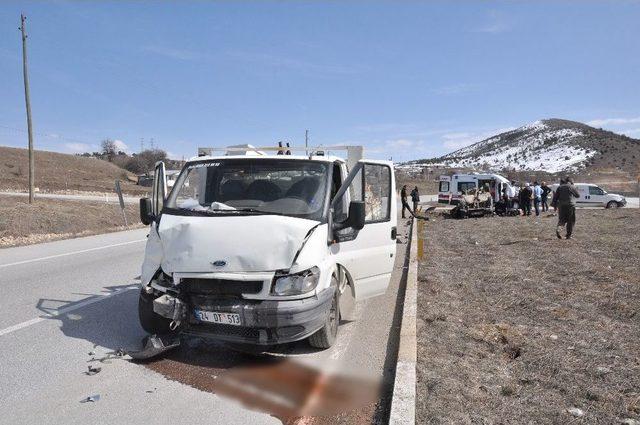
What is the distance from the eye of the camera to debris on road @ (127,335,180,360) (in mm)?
4859

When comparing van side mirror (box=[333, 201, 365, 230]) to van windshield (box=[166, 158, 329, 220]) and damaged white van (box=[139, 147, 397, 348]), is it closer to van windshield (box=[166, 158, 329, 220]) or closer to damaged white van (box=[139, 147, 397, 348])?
damaged white van (box=[139, 147, 397, 348])

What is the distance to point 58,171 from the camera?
76562 mm

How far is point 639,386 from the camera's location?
14.1ft

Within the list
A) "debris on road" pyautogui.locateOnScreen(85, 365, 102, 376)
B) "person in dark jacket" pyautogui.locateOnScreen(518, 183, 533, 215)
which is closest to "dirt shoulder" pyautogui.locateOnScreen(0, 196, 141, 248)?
"debris on road" pyautogui.locateOnScreen(85, 365, 102, 376)

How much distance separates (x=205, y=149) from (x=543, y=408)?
500 cm

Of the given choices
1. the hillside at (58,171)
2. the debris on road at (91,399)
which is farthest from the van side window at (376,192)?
the hillside at (58,171)

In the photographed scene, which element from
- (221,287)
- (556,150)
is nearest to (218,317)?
(221,287)

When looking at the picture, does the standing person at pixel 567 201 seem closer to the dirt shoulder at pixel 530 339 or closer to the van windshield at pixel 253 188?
the dirt shoulder at pixel 530 339

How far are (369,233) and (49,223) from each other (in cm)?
1820

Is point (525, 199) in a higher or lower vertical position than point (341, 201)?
lower

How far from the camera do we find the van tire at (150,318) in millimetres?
5262

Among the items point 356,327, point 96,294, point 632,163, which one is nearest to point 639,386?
point 356,327

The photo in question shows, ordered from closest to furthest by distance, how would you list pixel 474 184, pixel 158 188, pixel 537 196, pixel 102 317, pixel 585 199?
pixel 158 188 < pixel 102 317 < pixel 537 196 < pixel 474 184 < pixel 585 199

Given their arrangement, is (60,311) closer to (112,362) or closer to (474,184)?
(112,362)
